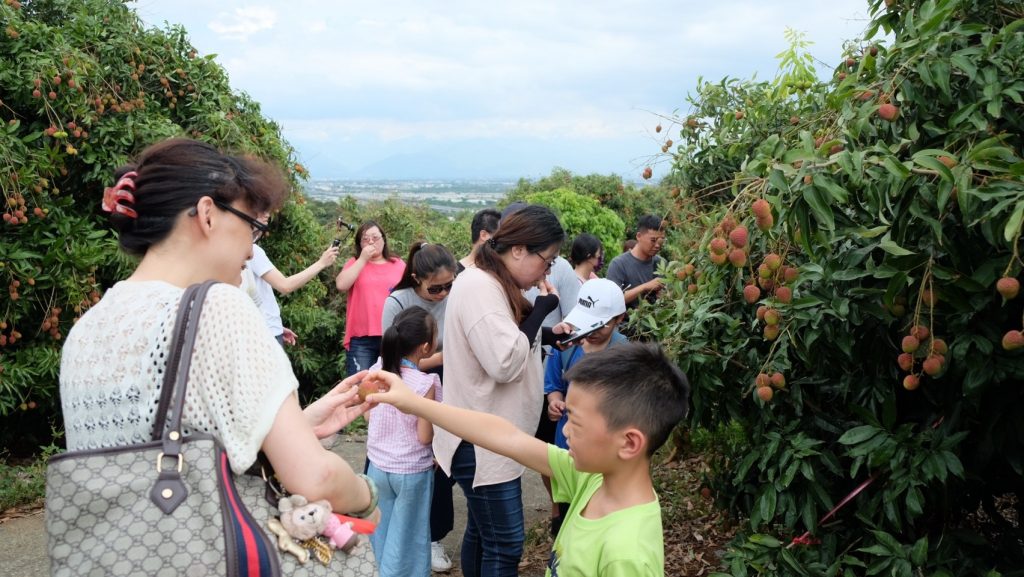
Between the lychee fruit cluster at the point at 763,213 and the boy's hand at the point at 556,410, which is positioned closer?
the lychee fruit cluster at the point at 763,213

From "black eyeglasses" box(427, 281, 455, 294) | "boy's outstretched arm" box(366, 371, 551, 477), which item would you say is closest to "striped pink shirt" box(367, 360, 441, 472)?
"black eyeglasses" box(427, 281, 455, 294)

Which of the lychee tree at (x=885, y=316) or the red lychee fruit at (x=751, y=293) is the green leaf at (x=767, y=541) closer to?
the lychee tree at (x=885, y=316)

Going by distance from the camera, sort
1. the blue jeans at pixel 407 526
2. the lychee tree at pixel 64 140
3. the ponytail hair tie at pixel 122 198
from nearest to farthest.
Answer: the ponytail hair tie at pixel 122 198 → the blue jeans at pixel 407 526 → the lychee tree at pixel 64 140

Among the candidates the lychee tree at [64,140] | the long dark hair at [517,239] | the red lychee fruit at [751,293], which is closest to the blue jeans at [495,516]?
the long dark hair at [517,239]

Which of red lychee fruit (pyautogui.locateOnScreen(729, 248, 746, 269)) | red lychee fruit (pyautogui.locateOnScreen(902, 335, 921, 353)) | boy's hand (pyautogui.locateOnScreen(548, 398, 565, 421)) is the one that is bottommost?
boy's hand (pyautogui.locateOnScreen(548, 398, 565, 421))

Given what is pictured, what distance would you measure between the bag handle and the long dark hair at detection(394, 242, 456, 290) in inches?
128

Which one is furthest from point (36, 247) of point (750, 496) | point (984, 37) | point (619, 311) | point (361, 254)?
point (984, 37)

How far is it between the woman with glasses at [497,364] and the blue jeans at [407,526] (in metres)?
0.49

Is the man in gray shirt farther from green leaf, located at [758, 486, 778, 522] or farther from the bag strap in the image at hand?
the bag strap

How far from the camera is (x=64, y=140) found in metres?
6.13

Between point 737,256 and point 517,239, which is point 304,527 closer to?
point 737,256

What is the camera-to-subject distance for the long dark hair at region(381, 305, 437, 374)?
3992mm

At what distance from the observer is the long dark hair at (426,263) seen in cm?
489

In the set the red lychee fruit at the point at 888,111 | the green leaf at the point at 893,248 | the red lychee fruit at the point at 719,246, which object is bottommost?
the red lychee fruit at the point at 719,246
